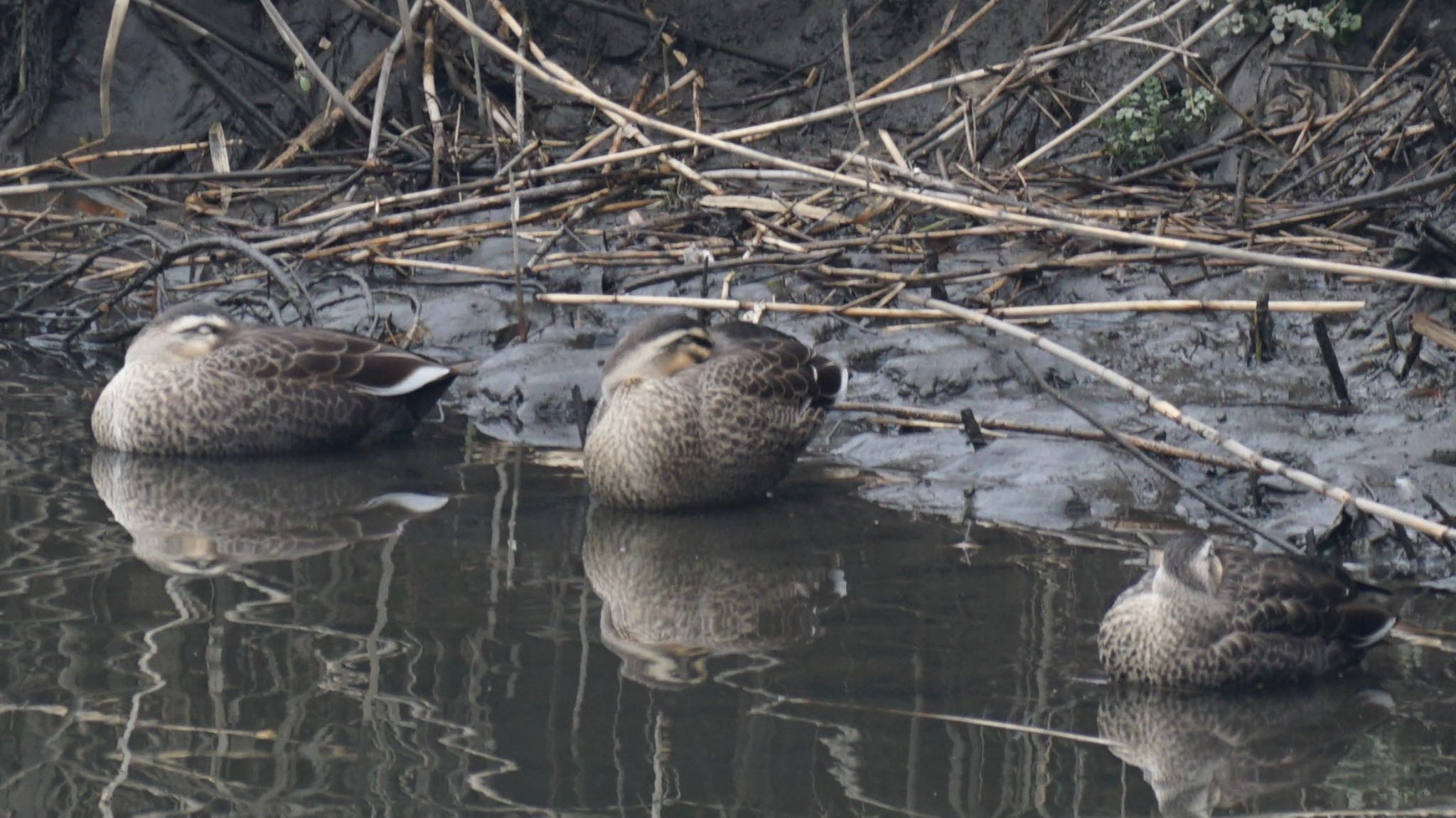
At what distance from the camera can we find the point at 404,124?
424 inches

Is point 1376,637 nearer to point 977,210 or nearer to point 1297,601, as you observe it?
point 1297,601

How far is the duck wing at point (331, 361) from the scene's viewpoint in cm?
720

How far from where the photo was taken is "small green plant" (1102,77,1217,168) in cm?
938

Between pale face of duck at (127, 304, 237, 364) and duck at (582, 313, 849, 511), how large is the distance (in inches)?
71.1

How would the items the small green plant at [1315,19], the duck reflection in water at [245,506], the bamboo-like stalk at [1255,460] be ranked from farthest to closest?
the small green plant at [1315,19], the duck reflection in water at [245,506], the bamboo-like stalk at [1255,460]

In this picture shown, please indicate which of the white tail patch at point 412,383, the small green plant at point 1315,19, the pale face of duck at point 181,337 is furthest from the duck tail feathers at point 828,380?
the small green plant at point 1315,19

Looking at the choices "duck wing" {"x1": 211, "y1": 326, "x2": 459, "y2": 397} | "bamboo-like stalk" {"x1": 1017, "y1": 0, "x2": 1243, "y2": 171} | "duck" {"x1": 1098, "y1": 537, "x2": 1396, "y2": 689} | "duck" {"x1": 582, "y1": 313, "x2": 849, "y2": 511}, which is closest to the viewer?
"duck" {"x1": 1098, "y1": 537, "x2": 1396, "y2": 689}

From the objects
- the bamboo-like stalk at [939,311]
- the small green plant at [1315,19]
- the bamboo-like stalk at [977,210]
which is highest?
the small green plant at [1315,19]

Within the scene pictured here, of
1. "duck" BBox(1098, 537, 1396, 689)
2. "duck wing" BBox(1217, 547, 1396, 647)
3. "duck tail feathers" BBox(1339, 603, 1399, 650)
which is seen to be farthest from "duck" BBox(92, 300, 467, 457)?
"duck tail feathers" BBox(1339, 603, 1399, 650)

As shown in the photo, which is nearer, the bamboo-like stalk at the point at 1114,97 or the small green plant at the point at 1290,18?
the bamboo-like stalk at the point at 1114,97

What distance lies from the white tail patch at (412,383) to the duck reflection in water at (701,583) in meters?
1.26

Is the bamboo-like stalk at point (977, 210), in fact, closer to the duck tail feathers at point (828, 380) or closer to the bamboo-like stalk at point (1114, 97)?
the duck tail feathers at point (828, 380)

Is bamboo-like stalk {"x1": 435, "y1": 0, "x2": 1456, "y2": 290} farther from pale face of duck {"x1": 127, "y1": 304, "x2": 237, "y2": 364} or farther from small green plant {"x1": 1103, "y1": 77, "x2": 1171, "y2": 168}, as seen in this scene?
small green plant {"x1": 1103, "y1": 77, "x2": 1171, "y2": 168}

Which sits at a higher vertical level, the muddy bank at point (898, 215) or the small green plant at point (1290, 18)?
the small green plant at point (1290, 18)
